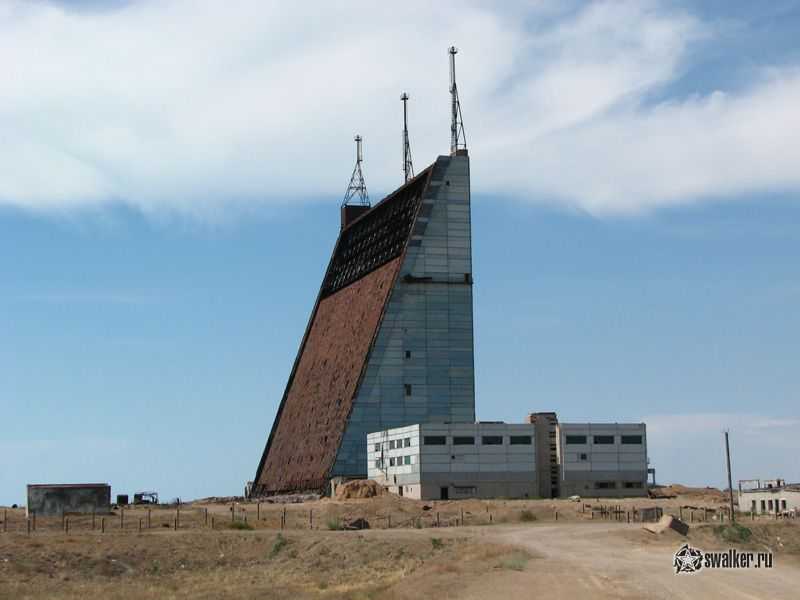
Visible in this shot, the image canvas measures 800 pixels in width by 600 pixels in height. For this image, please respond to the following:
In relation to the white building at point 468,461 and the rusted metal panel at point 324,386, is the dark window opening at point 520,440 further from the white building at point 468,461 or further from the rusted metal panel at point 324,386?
the rusted metal panel at point 324,386

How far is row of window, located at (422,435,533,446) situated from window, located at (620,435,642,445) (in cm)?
896

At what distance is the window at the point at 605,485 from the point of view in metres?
114

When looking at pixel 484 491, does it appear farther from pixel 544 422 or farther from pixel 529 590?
pixel 529 590

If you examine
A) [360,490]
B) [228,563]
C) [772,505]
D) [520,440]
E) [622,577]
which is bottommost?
[228,563]

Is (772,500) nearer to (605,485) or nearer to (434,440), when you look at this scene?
(605,485)

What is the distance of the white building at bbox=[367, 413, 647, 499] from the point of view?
111062 mm

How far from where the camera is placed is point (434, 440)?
111438mm

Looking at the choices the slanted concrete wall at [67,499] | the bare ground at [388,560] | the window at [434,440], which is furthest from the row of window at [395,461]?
the slanted concrete wall at [67,499]

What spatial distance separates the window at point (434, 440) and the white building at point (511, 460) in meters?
0.09

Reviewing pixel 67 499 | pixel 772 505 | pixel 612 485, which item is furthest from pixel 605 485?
pixel 67 499

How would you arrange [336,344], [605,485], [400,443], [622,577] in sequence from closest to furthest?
[622,577] < [605,485] < [400,443] < [336,344]

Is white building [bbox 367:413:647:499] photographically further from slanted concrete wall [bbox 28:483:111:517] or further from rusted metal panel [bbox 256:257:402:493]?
slanted concrete wall [bbox 28:483:111:517]

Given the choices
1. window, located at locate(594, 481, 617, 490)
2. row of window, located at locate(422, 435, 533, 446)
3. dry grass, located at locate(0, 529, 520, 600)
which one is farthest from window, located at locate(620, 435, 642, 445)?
dry grass, located at locate(0, 529, 520, 600)

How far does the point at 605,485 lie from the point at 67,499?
158 ft
